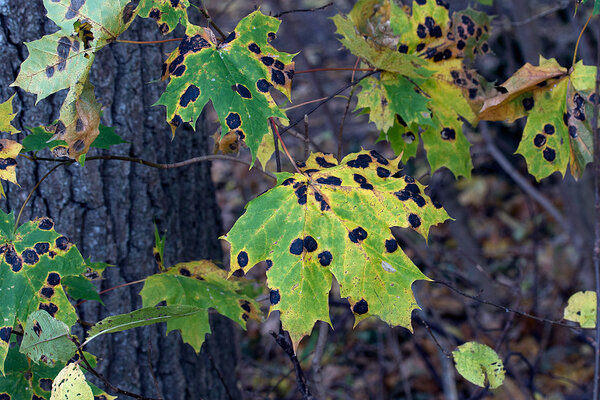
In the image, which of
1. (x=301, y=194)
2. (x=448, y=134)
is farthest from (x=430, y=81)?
(x=301, y=194)

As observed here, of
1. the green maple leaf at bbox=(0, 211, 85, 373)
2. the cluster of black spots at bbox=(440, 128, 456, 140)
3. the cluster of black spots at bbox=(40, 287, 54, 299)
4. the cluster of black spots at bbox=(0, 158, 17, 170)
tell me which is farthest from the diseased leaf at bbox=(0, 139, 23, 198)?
the cluster of black spots at bbox=(440, 128, 456, 140)

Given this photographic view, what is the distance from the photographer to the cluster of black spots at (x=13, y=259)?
116 centimetres

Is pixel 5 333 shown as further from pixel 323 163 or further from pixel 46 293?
pixel 323 163

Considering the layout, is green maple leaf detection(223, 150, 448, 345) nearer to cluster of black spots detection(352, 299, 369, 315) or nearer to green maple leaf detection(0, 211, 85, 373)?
cluster of black spots detection(352, 299, 369, 315)

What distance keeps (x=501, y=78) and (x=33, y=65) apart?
4.50m

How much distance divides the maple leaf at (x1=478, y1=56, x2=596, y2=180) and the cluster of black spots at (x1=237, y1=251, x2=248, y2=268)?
2.49ft

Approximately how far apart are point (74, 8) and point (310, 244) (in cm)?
73

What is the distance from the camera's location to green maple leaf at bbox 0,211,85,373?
1.15 metres

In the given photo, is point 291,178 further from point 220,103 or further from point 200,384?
point 200,384

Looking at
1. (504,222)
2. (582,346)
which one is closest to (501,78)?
(504,222)

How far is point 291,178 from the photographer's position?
118cm

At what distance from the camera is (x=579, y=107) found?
53.9 inches

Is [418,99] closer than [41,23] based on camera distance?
Yes

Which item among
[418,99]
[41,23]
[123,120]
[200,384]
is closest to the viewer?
[418,99]
